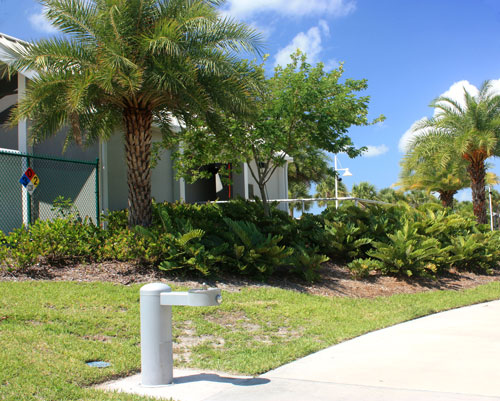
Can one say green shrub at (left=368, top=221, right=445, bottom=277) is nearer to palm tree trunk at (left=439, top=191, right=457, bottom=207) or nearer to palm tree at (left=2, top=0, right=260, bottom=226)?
palm tree at (left=2, top=0, right=260, bottom=226)

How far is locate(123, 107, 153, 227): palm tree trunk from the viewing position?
10.6 meters

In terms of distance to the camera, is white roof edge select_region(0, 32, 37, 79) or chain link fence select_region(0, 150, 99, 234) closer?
white roof edge select_region(0, 32, 37, 79)

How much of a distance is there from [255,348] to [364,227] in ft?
24.0

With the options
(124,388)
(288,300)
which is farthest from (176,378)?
(288,300)

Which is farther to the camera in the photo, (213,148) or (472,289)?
(213,148)

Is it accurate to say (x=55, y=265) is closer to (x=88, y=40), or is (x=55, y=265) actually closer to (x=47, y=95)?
(x=47, y=95)

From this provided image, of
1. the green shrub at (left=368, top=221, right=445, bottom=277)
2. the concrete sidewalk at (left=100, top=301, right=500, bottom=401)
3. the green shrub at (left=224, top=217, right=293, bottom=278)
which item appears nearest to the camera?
the concrete sidewalk at (left=100, top=301, right=500, bottom=401)

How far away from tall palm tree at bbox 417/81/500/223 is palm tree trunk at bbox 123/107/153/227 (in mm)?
11304

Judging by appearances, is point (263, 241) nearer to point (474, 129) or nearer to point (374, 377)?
point (374, 377)

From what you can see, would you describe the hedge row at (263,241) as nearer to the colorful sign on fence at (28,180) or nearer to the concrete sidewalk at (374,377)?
the colorful sign on fence at (28,180)

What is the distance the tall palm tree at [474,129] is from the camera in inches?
679

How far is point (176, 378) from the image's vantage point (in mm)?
4777

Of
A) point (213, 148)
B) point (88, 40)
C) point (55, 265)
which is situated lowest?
point (55, 265)

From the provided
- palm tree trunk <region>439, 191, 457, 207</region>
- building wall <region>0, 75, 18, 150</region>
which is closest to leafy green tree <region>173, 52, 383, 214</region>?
building wall <region>0, 75, 18, 150</region>
